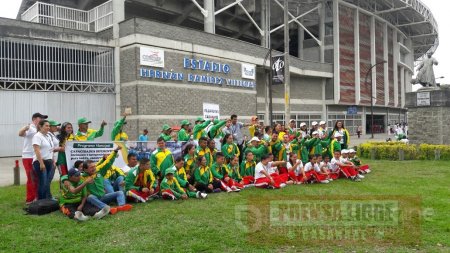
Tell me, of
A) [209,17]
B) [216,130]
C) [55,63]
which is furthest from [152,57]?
[216,130]

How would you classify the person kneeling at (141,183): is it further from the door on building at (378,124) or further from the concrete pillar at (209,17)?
the door on building at (378,124)

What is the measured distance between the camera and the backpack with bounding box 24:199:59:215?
7203 mm

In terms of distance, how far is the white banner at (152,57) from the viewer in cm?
2198

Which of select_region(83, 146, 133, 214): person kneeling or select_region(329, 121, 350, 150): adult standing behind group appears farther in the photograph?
select_region(329, 121, 350, 150): adult standing behind group

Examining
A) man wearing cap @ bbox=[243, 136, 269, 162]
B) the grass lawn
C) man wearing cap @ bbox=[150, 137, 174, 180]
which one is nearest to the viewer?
the grass lawn

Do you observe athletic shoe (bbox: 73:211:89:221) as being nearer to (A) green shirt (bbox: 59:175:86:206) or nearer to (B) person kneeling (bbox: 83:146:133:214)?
(B) person kneeling (bbox: 83:146:133:214)

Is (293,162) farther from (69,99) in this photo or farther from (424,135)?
(69,99)

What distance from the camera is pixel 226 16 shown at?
37094 millimetres

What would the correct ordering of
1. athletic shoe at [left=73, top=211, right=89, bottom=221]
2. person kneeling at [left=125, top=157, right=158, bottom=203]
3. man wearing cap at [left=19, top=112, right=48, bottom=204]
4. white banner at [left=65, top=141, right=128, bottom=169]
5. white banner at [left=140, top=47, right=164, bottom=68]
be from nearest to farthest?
athletic shoe at [left=73, top=211, right=89, bottom=221], man wearing cap at [left=19, top=112, right=48, bottom=204], person kneeling at [left=125, top=157, right=158, bottom=203], white banner at [left=65, top=141, right=128, bottom=169], white banner at [left=140, top=47, right=164, bottom=68]

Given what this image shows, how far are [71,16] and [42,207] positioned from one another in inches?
766

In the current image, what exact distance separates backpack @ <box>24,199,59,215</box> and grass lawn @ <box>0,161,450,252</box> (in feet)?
0.48

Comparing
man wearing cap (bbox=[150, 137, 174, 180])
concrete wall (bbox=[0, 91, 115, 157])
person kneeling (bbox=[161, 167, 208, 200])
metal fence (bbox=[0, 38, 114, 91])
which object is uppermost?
metal fence (bbox=[0, 38, 114, 91])

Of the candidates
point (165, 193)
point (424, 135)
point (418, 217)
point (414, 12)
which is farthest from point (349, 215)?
point (414, 12)

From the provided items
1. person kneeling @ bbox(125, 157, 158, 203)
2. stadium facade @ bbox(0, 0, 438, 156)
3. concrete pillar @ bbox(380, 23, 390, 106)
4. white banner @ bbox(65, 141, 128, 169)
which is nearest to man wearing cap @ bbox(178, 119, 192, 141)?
white banner @ bbox(65, 141, 128, 169)
